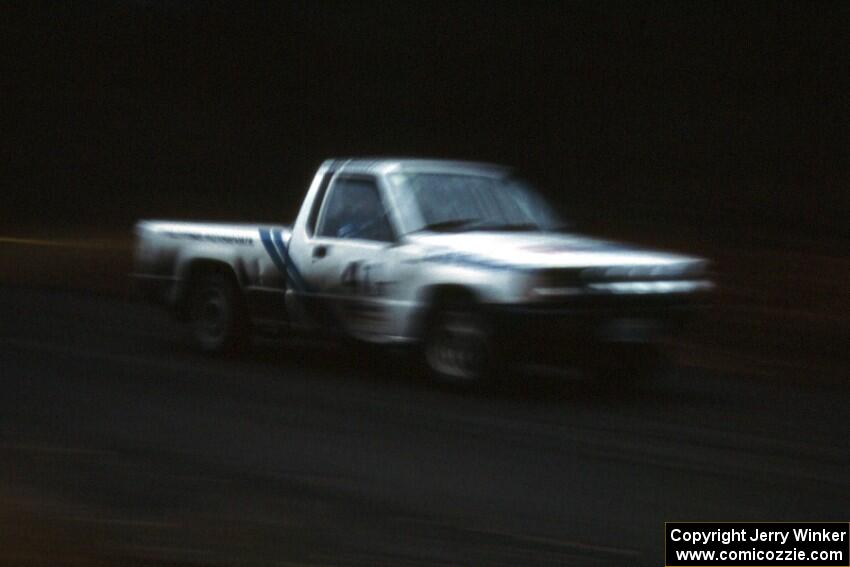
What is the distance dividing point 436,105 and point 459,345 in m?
17.5

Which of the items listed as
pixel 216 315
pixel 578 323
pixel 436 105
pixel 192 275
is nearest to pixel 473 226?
pixel 578 323

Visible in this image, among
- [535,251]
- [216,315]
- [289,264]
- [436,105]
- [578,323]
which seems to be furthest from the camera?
[436,105]

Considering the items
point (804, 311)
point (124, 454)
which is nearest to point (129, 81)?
point (804, 311)

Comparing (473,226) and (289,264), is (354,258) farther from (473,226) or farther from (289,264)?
(473,226)

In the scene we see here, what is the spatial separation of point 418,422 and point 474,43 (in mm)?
17189

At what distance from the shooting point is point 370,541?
6.54 metres

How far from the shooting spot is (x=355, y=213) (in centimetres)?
1212

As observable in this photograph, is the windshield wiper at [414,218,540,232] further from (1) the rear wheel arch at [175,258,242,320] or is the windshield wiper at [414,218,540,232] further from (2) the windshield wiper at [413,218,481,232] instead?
(1) the rear wheel arch at [175,258,242,320]

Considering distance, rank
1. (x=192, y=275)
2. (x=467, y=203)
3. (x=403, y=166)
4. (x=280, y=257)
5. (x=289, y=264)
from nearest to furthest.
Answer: (x=467, y=203), (x=403, y=166), (x=289, y=264), (x=280, y=257), (x=192, y=275)

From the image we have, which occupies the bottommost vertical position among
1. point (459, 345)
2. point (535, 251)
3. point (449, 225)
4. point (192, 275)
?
point (459, 345)

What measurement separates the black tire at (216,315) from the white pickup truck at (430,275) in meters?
0.01

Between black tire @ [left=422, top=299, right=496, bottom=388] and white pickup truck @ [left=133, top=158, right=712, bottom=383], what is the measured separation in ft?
0.03

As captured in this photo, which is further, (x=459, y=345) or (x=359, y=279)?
(x=359, y=279)

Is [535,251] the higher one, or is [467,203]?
[467,203]
